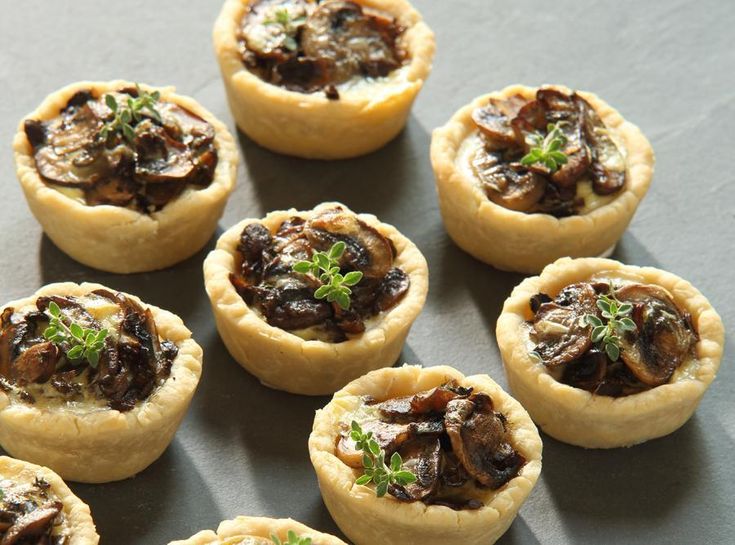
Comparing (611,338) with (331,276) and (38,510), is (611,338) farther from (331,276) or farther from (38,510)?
(38,510)

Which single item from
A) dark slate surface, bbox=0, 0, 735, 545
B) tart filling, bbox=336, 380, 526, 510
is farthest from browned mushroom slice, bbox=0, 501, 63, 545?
tart filling, bbox=336, 380, 526, 510

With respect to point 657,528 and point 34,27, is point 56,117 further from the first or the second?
point 657,528

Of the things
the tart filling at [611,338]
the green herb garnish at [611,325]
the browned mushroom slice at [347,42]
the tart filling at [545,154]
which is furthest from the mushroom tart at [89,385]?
the browned mushroom slice at [347,42]

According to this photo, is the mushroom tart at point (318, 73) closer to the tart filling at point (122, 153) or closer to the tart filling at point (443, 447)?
the tart filling at point (122, 153)

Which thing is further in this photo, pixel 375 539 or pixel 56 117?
pixel 56 117

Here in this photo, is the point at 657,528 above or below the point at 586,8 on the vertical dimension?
below

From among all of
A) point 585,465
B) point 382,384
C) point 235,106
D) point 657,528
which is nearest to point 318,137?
point 235,106
